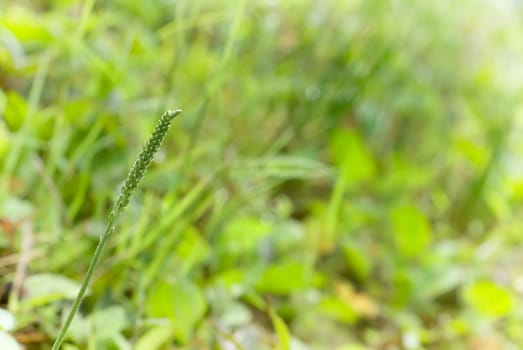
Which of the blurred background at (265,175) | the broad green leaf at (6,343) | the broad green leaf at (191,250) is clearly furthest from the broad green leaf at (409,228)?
the broad green leaf at (6,343)

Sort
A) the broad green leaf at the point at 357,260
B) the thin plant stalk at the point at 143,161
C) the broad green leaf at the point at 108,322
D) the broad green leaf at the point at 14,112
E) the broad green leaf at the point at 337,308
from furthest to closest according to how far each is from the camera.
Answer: the broad green leaf at the point at 357,260 → the broad green leaf at the point at 337,308 → the broad green leaf at the point at 14,112 → the broad green leaf at the point at 108,322 → the thin plant stalk at the point at 143,161

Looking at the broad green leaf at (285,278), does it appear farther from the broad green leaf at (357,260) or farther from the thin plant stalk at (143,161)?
the thin plant stalk at (143,161)

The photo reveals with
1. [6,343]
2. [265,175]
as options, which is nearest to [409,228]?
[265,175]

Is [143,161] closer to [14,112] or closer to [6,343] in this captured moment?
[6,343]

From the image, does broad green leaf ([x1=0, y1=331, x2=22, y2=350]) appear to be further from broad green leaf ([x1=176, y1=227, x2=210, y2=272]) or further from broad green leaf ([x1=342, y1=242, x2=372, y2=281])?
broad green leaf ([x1=342, y1=242, x2=372, y2=281])

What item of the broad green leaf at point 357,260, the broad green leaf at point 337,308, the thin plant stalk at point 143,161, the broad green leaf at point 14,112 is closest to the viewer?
the thin plant stalk at point 143,161
